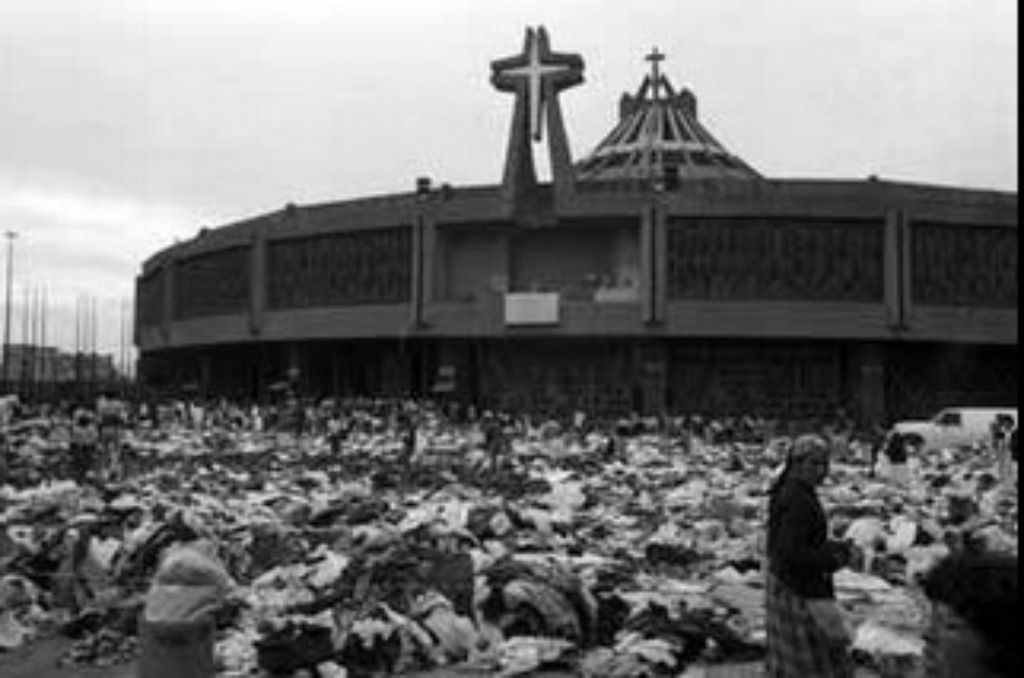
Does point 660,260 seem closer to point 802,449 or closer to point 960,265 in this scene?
point 960,265

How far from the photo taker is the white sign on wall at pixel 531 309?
51.6 m

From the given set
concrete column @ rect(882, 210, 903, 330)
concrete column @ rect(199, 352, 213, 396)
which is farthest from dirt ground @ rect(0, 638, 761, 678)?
concrete column @ rect(199, 352, 213, 396)

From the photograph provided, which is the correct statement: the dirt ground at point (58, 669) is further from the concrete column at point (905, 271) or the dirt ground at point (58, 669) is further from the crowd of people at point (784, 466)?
the concrete column at point (905, 271)

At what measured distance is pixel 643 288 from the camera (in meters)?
50.9

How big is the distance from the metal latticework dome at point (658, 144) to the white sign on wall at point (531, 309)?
9.88 m

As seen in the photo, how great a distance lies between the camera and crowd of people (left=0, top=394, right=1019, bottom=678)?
2639mm

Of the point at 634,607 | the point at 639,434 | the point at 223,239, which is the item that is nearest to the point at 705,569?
the point at 634,607

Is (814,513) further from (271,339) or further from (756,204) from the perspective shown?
(271,339)

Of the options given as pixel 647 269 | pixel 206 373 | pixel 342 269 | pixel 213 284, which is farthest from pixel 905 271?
pixel 206 373

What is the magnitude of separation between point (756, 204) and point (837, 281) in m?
3.65

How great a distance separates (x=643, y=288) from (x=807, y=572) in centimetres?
4483

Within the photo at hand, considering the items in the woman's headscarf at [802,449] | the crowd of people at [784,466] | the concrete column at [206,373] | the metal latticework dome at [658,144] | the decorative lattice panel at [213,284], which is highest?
the metal latticework dome at [658,144]

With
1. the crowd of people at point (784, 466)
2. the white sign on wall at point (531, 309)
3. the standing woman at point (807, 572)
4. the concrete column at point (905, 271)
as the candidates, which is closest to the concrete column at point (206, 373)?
the white sign on wall at point (531, 309)

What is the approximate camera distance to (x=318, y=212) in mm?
57844
